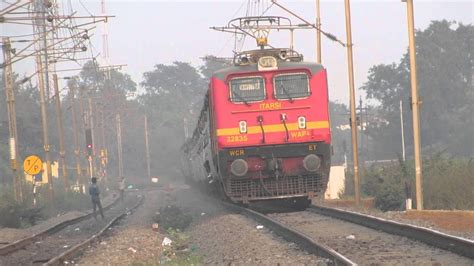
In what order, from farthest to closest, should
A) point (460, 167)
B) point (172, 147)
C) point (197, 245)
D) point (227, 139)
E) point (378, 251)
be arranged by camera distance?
point (172, 147), point (460, 167), point (227, 139), point (197, 245), point (378, 251)

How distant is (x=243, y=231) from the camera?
1552 centimetres

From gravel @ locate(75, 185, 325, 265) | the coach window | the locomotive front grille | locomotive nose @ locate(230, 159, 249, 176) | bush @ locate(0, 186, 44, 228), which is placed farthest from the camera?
bush @ locate(0, 186, 44, 228)

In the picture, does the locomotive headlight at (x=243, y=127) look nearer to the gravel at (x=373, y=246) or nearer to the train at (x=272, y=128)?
the train at (x=272, y=128)

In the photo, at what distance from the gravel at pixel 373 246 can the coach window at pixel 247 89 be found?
11.0ft

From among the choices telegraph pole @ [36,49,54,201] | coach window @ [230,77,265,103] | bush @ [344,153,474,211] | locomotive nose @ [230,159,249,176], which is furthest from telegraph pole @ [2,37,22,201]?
bush @ [344,153,474,211]

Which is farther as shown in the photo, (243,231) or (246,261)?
(243,231)

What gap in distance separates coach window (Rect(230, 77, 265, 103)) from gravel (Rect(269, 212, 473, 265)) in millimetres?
3361

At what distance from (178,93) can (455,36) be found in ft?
192

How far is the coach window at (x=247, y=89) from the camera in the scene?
18.0 metres

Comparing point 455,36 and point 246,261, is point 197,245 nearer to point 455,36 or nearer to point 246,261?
point 246,261

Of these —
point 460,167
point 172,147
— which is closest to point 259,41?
point 460,167

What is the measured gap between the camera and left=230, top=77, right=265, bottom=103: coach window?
709 inches

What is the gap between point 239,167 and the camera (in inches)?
696

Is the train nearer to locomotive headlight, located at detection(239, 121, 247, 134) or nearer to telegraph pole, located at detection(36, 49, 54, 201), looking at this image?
locomotive headlight, located at detection(239, 121, 247, 134)
